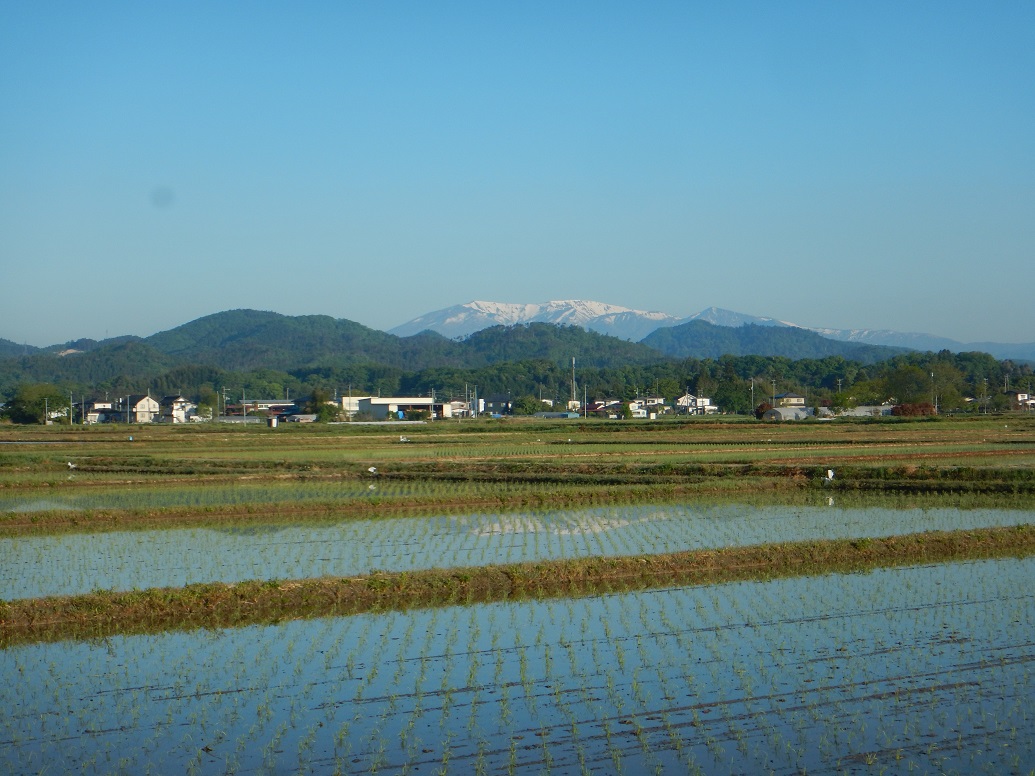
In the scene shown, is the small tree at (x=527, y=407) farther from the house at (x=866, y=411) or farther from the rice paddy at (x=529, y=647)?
the rice paddy at (x=529, y=647)

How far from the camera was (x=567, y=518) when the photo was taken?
54.9 ft

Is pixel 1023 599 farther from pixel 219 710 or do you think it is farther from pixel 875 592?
pixel 219 710

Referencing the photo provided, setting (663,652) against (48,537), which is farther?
(48,537)

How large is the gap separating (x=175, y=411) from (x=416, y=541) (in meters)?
80.1

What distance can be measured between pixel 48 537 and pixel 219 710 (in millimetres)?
9509

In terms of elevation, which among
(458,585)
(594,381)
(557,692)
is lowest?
(557,692)

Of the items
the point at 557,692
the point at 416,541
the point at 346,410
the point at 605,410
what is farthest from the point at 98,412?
the point at 557,692

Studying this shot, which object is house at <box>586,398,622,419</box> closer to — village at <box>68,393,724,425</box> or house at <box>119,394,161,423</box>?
village at <box>68,393,724,425</box>

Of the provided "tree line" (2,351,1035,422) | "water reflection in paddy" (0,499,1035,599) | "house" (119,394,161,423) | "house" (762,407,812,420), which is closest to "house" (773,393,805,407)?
"tree line" (2,351,1035,422)

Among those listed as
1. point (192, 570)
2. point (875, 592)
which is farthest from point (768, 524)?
point (192, 570)

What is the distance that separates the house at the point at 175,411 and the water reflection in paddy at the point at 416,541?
2952 inches

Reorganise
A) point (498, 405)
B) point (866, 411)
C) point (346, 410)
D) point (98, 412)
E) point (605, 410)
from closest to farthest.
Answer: point (866, 411), point (346, 410), point (98, 412), point (605, 410), point (498, 405)

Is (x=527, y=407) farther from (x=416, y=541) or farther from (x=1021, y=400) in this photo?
(x=416, y=541)

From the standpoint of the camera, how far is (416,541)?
14.1 m
